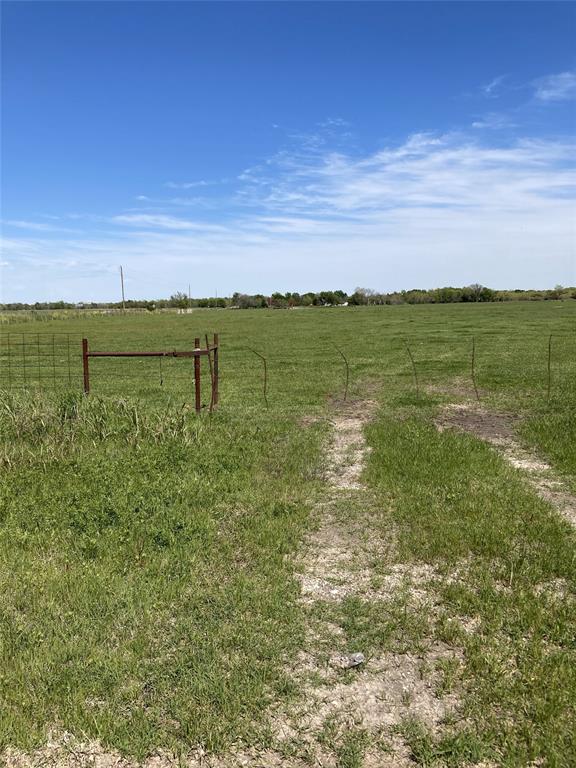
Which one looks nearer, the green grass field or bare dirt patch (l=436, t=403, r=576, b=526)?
the green grass field

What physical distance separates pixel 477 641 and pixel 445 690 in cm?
58

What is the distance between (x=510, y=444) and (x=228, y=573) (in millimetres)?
6454

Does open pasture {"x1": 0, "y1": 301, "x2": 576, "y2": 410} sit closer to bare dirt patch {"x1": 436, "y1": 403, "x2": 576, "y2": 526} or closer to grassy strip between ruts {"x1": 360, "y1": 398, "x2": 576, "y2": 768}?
bare dirt patch {"x1": 436, "y1": 403, "x2": 576, "y2": 526}

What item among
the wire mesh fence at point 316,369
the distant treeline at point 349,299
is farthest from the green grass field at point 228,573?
the distant treeline at point 349,299

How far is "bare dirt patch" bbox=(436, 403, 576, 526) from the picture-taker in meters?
6.92

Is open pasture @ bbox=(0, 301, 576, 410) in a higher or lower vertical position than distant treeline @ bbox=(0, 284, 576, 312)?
lower

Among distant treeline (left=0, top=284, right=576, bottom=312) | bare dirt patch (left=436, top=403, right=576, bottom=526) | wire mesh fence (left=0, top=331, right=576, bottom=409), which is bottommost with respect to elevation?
bare dirt patch (left=436, top=403, right=576, bottom=526)

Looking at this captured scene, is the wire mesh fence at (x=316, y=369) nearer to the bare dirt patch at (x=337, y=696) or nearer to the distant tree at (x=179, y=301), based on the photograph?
the bare dirt patch at (x=337, y=696)

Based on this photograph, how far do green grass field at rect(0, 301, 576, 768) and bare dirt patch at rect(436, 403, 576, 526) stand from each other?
0.78ft

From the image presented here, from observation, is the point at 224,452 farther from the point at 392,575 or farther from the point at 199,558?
the point at 392,575

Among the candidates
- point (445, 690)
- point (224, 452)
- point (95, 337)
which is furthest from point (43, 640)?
point (95, 337)

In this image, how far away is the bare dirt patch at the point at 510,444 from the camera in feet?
22.7

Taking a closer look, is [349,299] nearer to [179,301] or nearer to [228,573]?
[179,301]

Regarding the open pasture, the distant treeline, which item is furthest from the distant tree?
the open pasture
